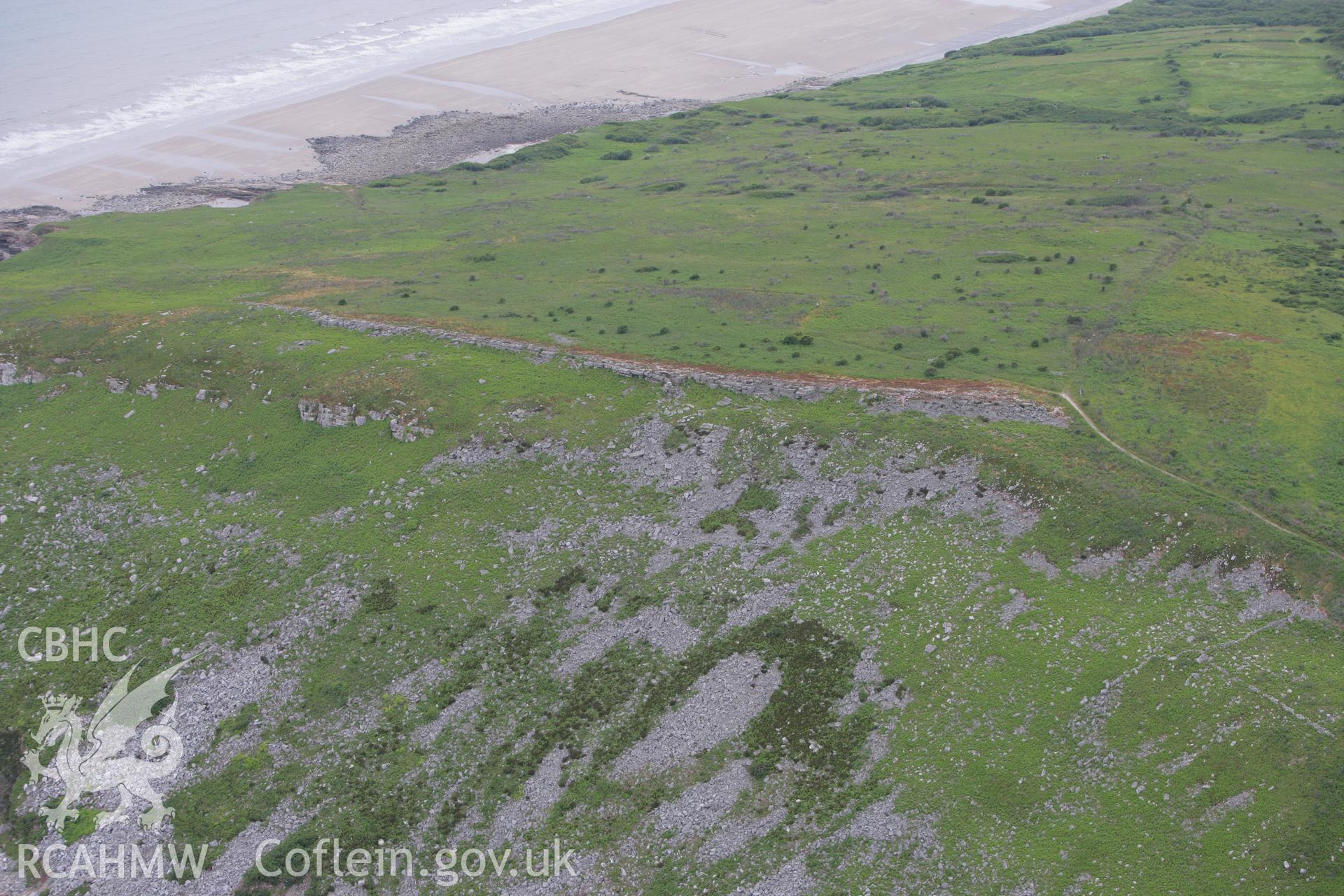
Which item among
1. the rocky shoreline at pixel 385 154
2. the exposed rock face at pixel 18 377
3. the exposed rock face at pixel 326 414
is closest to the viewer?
the exposed rock face at pixel 326 414

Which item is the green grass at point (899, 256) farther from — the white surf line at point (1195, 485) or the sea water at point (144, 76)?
the sea water at point (144, 76)

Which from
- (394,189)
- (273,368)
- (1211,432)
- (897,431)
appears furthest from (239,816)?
(394,189)

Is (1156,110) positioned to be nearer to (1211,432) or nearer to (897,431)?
(1211,432)

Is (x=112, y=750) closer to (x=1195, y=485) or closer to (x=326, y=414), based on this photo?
(x=326, y=414)

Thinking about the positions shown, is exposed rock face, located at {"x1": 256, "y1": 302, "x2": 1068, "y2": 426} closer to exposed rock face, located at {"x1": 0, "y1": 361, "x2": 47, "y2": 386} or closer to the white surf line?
the white surf line

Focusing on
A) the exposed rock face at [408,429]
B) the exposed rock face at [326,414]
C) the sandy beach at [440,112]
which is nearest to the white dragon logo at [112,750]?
the exposed rock face at [408,429]
